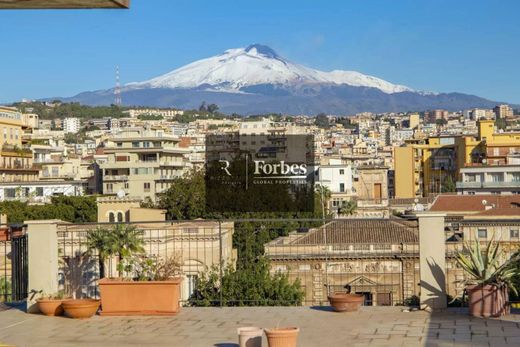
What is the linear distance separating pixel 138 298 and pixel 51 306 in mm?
1088

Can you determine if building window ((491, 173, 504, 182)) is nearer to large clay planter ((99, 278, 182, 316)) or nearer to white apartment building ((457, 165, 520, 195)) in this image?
white apartment building ((457, 165, 520, 195))

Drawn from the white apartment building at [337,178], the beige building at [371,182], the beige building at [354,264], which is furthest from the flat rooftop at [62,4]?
the beige building at [371,182]

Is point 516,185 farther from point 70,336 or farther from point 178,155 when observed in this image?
point 70,336

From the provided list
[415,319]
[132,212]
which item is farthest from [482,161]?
[415,319]

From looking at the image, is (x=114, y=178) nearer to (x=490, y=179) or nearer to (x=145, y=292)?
(x=490, y=179)

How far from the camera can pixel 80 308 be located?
41.8 feet

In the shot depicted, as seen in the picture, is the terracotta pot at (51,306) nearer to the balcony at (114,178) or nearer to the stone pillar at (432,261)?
the stone pillar at (432,261)

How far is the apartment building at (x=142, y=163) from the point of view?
99.6m

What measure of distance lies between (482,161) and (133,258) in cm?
9450

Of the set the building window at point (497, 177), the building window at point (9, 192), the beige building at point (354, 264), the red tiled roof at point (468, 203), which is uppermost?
the building window at point (497, 177)

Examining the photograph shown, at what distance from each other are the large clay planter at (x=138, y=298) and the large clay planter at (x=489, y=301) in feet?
11.4

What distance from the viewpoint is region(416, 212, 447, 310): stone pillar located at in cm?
1277

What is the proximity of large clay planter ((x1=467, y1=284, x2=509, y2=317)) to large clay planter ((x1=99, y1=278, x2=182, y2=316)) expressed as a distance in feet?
11.4

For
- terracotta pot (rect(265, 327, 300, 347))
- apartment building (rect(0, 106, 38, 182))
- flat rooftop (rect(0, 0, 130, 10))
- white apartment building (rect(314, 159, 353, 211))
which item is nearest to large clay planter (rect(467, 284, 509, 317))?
terracotta pot (rect(265, 327, 300, 347))
